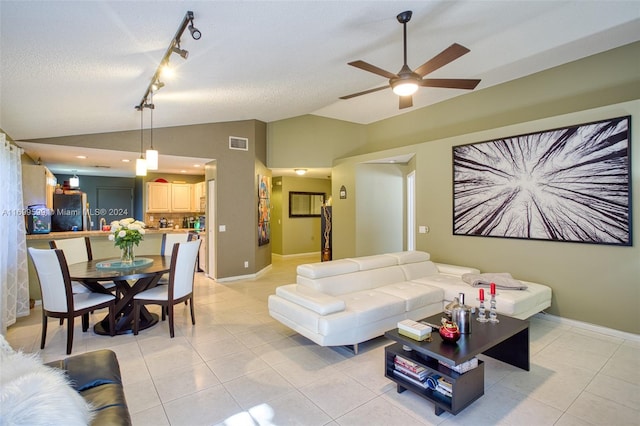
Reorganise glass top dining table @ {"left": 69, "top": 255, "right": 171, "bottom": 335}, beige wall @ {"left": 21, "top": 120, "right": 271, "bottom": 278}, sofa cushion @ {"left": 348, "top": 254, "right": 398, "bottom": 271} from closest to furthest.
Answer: glass top dining table @ {"left": 69, "top": 255, "right": 171, "bottom": 335} < sofa cushion @ {"left": 348, "top": 254, "right": 398, "bottom": 271} < beige wall @ {"left": 21, "top": 120, "right": 271, "bottom": 278}

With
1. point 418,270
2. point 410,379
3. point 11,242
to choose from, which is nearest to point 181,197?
point 11,242

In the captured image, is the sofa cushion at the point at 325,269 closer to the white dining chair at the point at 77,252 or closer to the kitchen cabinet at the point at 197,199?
the white dining chair at the point at 77,252

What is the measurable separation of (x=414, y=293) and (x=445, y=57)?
2475 mm

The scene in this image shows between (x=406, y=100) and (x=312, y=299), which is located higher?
(x=406, y=100)

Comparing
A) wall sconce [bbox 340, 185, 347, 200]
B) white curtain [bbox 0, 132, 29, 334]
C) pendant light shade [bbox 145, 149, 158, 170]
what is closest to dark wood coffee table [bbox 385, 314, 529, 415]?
pendant light shade [bbox 145, 149, 158, 170]

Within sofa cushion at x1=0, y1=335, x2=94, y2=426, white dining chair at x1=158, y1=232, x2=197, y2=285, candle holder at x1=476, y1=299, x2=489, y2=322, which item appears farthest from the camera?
white dining chair at x1=158, y1=232, x2=197, y2=285

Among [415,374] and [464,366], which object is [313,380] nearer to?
[415,374]

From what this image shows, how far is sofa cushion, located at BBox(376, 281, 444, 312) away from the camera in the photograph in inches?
137

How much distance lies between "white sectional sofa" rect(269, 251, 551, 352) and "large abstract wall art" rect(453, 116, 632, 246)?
0.81 m

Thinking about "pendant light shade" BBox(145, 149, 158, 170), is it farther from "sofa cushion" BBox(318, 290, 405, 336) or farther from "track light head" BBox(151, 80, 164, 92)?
"sofa cushion" BBox(318, 290, 405, 336)

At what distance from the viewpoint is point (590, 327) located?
3.73 metres

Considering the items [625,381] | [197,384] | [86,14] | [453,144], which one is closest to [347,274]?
[197,384]

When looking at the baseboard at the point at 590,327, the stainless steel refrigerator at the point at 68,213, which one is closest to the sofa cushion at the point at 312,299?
the baseboard at the point at 590,327

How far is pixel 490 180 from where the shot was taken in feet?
15.1
